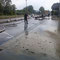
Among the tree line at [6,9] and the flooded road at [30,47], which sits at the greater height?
the tree line at [6,9]

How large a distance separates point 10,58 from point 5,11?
73564mm

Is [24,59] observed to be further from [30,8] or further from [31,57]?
[30,8]

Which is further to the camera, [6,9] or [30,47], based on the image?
[6,9]

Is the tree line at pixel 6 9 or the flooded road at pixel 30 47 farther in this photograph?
the tree line at pixel 6 9

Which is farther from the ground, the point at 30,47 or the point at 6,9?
the point at 6,9

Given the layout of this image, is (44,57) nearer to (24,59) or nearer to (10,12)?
(24,59)

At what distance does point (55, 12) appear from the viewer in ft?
237

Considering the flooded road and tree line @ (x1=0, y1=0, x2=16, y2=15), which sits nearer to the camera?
the flooded road

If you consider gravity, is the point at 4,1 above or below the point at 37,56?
above

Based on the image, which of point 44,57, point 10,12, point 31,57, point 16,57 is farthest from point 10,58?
point 10,12

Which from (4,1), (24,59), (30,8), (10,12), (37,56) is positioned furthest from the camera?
(30,8)

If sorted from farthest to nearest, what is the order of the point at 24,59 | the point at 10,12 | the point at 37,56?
the point at 10,12 < the point at 37,56 < the point at 24,59

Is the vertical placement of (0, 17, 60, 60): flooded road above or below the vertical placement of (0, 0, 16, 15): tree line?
below

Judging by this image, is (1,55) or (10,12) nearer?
(1,55)
